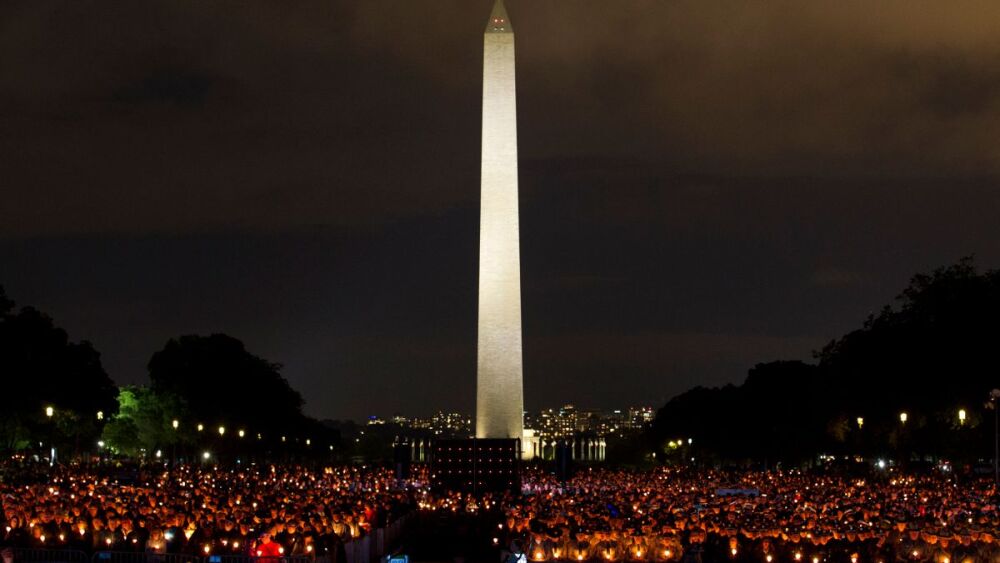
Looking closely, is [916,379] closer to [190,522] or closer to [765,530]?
[765,530]

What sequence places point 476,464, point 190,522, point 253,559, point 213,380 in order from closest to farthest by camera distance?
point 253,559
point 190,522
point 476,464
point 213,380

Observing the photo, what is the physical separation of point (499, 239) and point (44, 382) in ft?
87.0

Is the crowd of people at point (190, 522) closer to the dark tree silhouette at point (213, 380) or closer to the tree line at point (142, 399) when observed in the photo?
the tree line at point (142, 399)

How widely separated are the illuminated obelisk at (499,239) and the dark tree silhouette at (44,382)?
24.5m

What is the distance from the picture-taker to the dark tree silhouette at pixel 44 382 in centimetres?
7756

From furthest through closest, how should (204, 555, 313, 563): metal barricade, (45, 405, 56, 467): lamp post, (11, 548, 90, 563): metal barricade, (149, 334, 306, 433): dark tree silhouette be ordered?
(149, 334, 306, 433): dark tree silhouette → (45, 405, 56, 467): lamp post → (11, 548, 90, 563): metal barricade → (204, 555, 313, 563): metal barricade

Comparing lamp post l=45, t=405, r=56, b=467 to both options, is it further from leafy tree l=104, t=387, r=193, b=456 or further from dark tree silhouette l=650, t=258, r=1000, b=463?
dark tree silhouette l=650, t=258, r=1000, b=463

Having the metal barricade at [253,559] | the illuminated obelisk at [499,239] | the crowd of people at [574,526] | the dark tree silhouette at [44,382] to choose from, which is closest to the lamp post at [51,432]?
the dark tree silhouette at [44,382]

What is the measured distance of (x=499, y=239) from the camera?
8550 cm

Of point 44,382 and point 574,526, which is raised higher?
point 44,382

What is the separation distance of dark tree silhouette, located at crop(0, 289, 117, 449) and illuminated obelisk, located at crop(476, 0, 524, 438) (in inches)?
965

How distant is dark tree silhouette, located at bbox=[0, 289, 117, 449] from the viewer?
77.6m

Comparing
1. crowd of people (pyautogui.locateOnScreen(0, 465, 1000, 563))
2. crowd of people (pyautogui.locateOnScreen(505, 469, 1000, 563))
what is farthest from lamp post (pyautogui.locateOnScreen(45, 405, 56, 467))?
crowd of people (pyautogui.locateOnScreen(505, 469, 1000, 563))

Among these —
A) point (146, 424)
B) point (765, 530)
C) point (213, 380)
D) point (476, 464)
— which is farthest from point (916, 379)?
point (213, 380)
